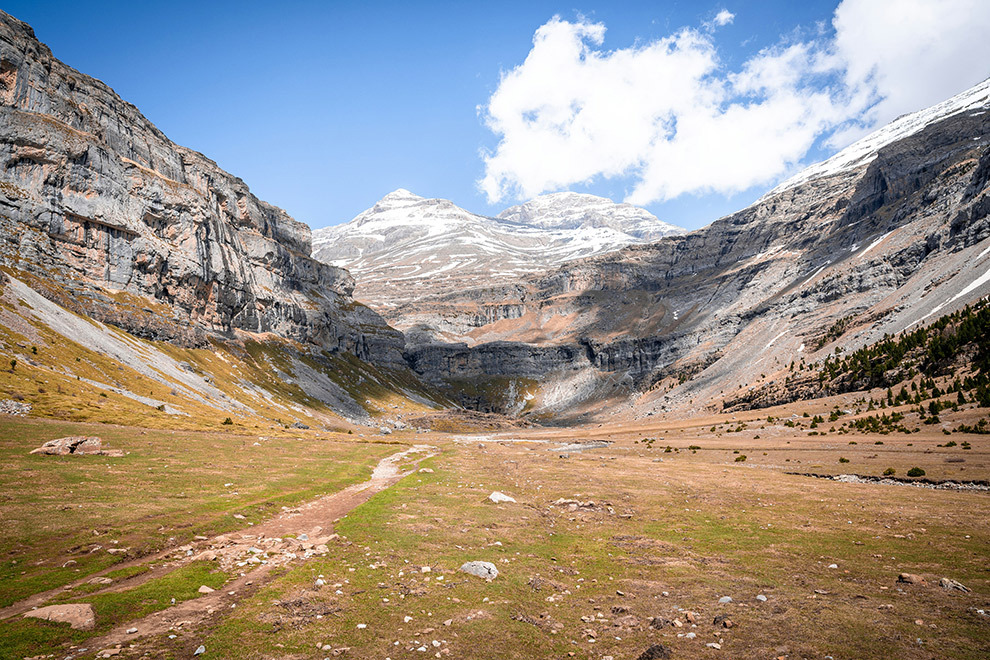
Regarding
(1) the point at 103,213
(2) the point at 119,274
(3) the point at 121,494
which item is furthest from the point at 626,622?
(1) the point at 103,213

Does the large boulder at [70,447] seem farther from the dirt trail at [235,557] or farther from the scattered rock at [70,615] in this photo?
the scattered rock at [70,615]

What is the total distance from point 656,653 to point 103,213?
522ft

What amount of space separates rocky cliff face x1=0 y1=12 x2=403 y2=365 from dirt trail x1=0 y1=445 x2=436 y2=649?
111 metres

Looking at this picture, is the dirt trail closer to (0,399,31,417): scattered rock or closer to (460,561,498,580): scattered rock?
(460,561,498,580): scattered rock

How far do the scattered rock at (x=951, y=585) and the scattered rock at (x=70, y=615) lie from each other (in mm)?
22342

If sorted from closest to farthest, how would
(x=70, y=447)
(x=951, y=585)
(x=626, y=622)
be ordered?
(x=626, y=622), (x=951, y=585), (x=70, y=447)

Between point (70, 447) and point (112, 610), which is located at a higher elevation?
point (70, 447)

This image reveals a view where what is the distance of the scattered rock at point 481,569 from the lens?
14.4 meters

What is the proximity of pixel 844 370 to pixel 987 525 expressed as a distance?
305 feet

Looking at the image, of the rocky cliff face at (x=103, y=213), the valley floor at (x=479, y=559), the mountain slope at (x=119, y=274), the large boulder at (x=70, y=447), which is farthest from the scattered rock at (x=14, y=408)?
the rocky cliff face at (x=103, y=213)

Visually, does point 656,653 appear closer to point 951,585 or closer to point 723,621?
point 723,621

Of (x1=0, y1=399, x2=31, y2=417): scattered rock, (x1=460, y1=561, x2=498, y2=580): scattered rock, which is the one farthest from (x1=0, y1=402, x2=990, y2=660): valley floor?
(x1=0, y1=399, x2=31, y2=417): scattered rock

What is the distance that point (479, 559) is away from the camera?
1616cm

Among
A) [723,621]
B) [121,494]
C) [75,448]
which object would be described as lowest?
[723,621]
